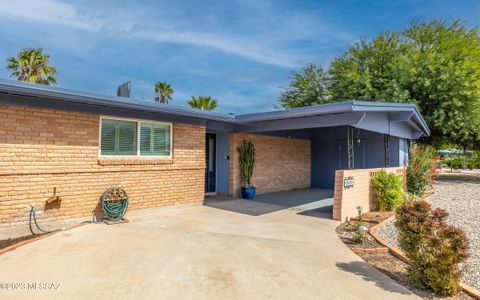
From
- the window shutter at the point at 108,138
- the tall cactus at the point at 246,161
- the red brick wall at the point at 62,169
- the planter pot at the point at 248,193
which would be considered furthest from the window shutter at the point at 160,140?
the planter pot at the point at 248,193

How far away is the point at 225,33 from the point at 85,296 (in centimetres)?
1344

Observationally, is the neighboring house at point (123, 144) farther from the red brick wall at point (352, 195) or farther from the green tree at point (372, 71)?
the green tree at point (372, 71)

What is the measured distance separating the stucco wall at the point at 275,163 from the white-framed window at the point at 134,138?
124 inches

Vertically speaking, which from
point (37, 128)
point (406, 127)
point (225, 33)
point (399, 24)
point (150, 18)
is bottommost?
point (37, 128)

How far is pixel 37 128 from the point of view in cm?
601

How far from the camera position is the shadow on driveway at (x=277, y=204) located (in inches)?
324


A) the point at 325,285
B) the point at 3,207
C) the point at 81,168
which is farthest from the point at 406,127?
the point at 3,207

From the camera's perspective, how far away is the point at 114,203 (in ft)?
22.6

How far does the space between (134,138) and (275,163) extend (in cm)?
653

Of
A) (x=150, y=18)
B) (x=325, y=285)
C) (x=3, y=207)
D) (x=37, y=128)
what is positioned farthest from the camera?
(x=150, y=18)

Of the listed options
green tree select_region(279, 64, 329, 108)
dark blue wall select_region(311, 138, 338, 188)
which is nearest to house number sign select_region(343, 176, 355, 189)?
dark blue wall select_region(311, 138, 338, 188)

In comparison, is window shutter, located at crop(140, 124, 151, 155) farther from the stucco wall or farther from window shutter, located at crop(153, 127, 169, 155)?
the stucco wall

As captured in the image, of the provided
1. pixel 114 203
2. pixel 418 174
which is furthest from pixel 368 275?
pixel 418 174

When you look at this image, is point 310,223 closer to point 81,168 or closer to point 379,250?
point 379,250
